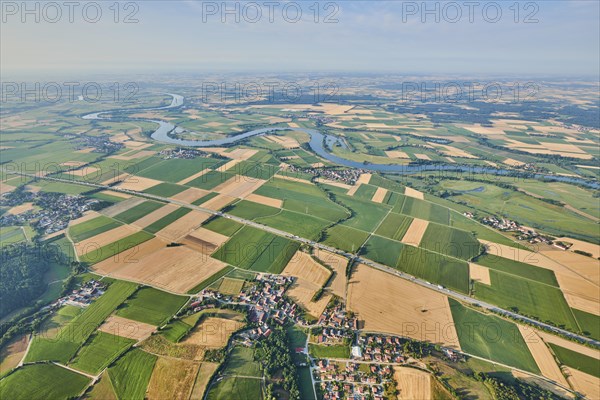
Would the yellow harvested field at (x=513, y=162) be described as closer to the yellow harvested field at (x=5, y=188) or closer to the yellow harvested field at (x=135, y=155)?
the yellow harvested field at (x=135, y=155)

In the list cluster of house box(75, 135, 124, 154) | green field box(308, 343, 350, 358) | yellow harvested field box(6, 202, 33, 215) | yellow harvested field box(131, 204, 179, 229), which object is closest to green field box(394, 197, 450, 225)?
green field box(308, 343, 350, 358)

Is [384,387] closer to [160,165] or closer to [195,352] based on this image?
[195,352]

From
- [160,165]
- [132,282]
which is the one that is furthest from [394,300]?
[160,165]

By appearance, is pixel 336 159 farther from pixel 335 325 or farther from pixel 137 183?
pixel 335 325

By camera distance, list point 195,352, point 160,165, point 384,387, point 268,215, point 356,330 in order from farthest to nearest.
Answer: point 160,165 → point 268,215 → point 356,330 → point 195,352 → point 384,387

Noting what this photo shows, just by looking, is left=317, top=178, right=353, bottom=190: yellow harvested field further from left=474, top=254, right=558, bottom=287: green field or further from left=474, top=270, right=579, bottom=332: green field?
left=474, top=270, right=579, bottom=332: green field

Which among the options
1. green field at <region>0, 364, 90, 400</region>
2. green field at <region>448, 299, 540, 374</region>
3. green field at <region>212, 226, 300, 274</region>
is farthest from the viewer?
green field at <region>212, 226, 300, 274</region>

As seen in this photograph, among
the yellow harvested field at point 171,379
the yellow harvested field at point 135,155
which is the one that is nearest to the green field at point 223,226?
the yellow harvested field at point 171,379
